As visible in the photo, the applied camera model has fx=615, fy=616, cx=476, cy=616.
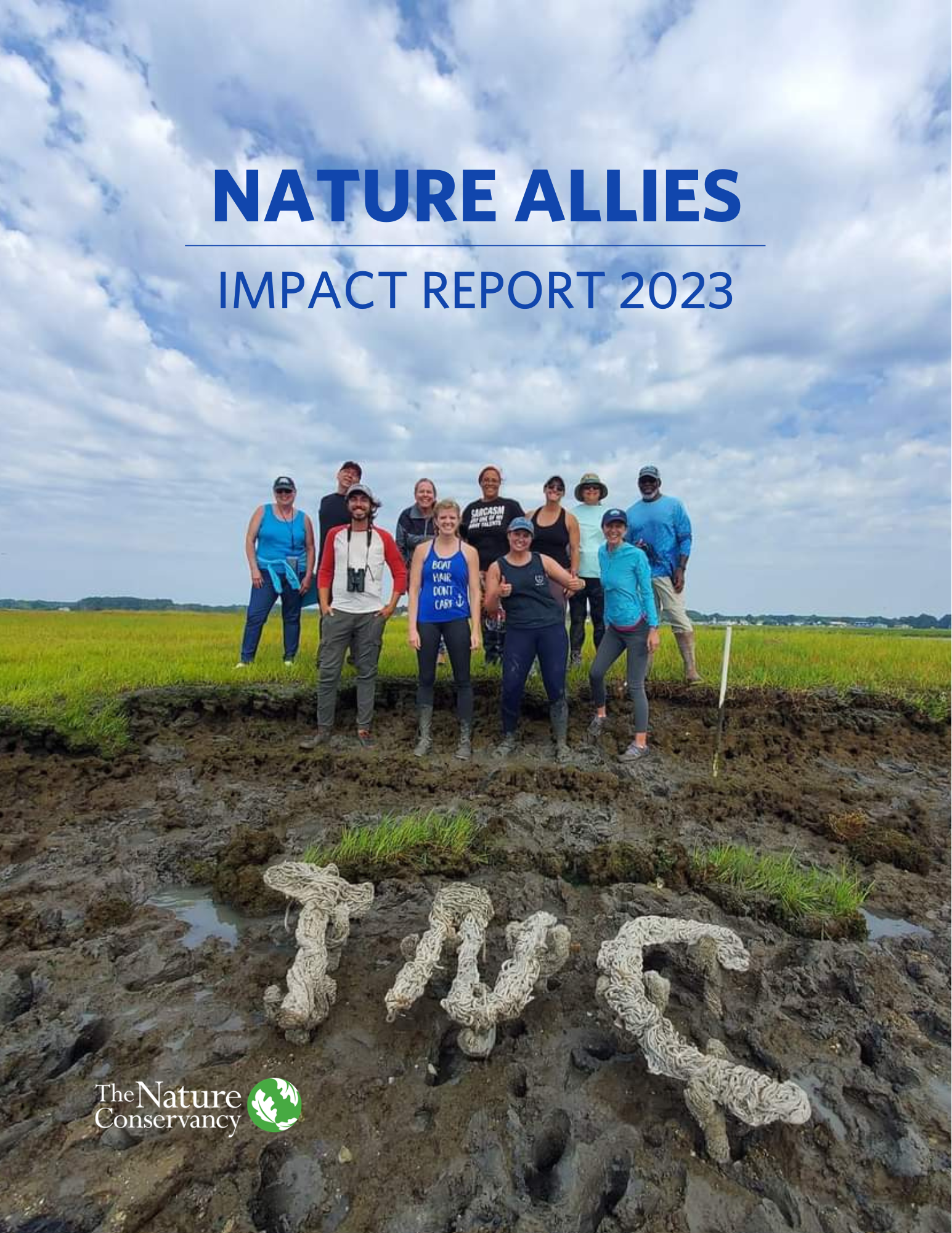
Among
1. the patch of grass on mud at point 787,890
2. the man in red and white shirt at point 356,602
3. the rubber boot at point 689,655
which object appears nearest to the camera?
the patch of grass on mud at point 787,890

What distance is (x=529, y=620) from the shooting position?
5.96 m

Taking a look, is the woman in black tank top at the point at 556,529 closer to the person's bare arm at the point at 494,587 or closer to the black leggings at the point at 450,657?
the person's bare arm at the point at 494,587

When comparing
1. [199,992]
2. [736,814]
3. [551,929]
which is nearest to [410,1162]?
[551,929]

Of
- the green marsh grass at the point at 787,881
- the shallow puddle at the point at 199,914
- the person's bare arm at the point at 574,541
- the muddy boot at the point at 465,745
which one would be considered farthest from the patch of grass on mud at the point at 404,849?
the person's bare arm at the point at 574,541

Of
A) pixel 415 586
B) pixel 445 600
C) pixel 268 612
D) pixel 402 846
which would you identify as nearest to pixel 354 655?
pixel 415 586

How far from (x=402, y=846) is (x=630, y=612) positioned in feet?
9.94

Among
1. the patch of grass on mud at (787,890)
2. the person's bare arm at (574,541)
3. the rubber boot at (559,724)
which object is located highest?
the person's bare arm at (574,541)

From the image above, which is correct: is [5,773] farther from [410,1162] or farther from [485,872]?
[410,1162]

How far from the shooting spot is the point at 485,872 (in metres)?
4.02

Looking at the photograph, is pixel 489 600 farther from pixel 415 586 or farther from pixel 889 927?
pixel 889 927

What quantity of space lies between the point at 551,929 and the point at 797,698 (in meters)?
5.95

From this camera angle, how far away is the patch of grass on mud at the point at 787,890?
3473mm

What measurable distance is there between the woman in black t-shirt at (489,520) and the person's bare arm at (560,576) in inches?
36.4

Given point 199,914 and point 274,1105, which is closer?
point 274,1105
